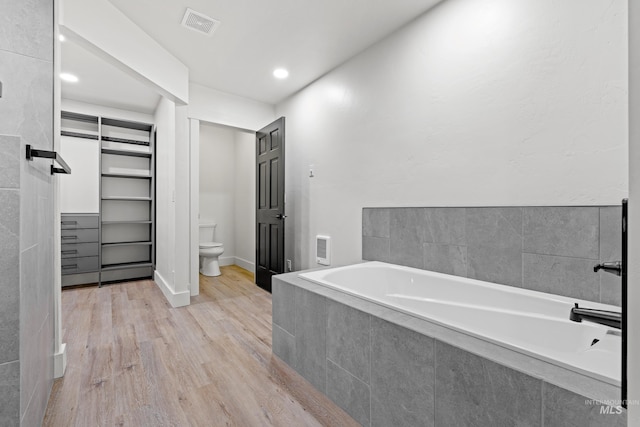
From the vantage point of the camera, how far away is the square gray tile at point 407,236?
7.53 ft

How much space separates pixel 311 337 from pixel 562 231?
144 centimetres

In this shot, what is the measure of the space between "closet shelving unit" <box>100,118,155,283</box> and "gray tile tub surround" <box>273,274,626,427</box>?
3353 mm

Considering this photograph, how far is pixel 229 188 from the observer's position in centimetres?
539

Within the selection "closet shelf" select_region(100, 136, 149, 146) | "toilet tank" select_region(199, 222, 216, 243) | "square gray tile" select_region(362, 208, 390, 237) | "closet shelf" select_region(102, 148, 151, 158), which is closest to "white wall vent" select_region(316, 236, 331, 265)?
"square gray tile" select_region(362, 208, 390, 237)

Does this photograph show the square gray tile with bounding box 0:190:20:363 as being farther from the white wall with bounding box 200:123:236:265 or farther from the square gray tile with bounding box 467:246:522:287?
the white wall with bounding box 200:123:236:265

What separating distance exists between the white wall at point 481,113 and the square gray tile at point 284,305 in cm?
105

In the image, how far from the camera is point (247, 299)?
133 inches

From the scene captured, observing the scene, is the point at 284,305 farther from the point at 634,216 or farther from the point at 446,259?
the point at 634,216

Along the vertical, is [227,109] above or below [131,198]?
above

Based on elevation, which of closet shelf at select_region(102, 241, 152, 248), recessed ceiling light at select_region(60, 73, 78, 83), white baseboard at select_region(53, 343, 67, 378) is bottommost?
white baseboard at select_region(53, 343, 67, 378)

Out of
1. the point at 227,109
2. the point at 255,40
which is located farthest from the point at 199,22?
the point at 227,109

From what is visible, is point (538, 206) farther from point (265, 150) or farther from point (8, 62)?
point (265, 150)

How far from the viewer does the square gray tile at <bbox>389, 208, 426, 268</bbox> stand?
7.53ft

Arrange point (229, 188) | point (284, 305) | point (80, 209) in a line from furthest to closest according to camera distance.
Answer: point (229, 188) < point (80, 209) < point (284, 305)
